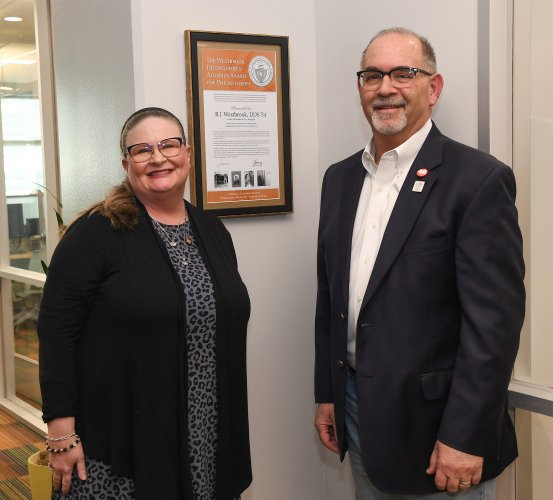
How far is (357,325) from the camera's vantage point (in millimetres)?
1890

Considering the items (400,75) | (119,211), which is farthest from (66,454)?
(400,75)

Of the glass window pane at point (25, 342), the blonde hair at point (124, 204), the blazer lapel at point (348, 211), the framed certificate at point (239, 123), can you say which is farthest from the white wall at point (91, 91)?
the glass window pane at point (25, 342)

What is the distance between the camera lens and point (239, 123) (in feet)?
8.25

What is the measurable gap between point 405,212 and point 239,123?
2.98 ft

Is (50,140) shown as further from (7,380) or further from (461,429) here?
(461,429)

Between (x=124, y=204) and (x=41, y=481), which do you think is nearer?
(x=124, y=204)

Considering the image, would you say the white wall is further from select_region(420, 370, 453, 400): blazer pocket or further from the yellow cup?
select_region(420, 370, 453, 400): blazer pocket

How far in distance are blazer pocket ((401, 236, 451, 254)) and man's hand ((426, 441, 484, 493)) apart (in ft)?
1.57

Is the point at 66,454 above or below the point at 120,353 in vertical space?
below

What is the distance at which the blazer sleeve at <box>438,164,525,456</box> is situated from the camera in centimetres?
168

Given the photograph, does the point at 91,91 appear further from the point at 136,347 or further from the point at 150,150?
the point at 136,347

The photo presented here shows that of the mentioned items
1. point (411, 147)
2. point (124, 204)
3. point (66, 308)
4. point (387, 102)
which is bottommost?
point (66, 308)

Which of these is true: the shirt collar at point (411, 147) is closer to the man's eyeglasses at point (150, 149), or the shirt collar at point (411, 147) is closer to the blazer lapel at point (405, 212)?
the blazer lapel at point (405, 212)

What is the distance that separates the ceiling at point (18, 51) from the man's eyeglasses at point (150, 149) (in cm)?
250
